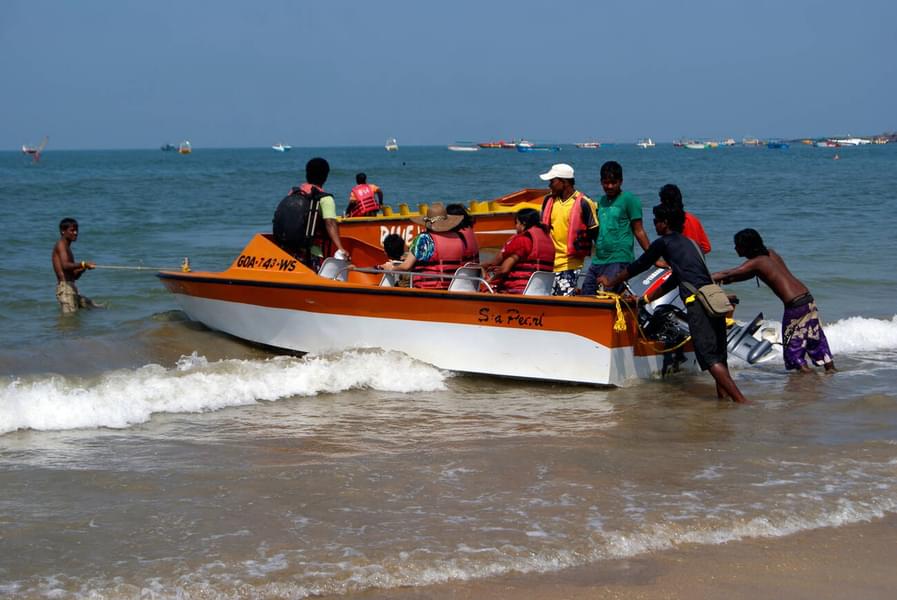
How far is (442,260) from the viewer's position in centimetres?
855

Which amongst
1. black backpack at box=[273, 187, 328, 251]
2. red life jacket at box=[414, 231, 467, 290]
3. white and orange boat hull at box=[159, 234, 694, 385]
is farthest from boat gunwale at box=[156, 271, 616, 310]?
black backpack at box=[273, 187, 328, 251]

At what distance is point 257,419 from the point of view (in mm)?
7387

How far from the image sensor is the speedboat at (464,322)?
7.88 metres

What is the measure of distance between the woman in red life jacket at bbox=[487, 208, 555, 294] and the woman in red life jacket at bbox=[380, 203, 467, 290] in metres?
0.43

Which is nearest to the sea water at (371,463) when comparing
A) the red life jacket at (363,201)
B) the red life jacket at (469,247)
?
the red life jacket at (469,247)

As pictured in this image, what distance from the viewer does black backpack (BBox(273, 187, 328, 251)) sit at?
918 cm

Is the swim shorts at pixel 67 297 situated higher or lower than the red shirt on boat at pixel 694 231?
lower

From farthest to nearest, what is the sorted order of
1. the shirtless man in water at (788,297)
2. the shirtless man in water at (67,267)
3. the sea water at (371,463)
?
the shirtless man in water at (67,267)
the shirtless man in water at (788,297)
the sea water at (371,463)

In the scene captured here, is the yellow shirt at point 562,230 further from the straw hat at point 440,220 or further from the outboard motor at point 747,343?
the outboard motor at point 747,343

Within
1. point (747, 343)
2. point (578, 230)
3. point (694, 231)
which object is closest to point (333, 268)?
point (578, 230)

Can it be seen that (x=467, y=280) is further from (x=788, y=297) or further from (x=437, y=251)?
(x=788, y=297)

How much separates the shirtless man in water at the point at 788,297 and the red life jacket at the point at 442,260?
2.05 metres

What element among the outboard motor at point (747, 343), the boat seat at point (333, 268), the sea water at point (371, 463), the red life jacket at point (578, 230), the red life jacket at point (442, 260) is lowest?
the sea water at point (371, 463)

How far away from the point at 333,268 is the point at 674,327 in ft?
9.69
